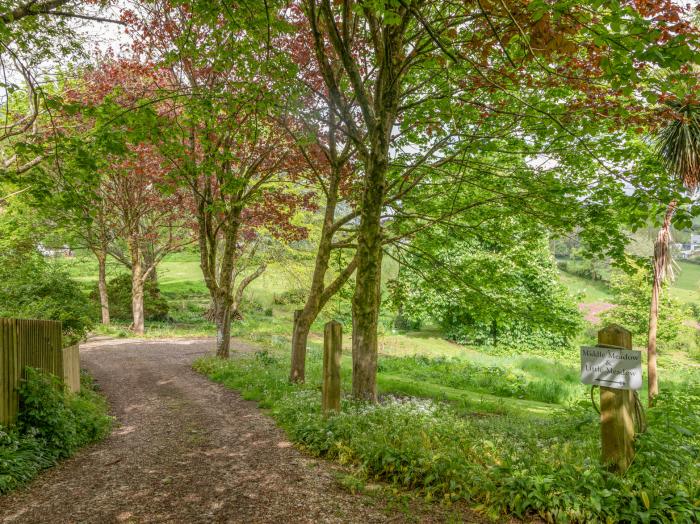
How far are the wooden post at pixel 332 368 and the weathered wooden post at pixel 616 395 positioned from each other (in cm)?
378

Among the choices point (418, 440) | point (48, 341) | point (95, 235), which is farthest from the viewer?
point (95, 235)

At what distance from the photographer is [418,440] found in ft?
17.5

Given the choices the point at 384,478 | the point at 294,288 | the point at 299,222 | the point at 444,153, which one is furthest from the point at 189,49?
the point at 294,288

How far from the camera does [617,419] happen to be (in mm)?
4223

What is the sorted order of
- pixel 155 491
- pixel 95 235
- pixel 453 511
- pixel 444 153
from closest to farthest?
pixel 453 511 → pixel 155 491 → pixel 444 153 → pixel 95 235

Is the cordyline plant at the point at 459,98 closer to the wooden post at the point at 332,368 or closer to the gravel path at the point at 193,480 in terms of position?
the wooden post at the point at 332,368

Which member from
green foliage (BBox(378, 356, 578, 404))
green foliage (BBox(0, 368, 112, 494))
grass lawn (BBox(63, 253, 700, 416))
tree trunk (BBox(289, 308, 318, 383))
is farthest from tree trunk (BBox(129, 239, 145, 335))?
green foliage (BBox(0, 368, 112, 494))

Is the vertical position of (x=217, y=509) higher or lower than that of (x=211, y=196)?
lower

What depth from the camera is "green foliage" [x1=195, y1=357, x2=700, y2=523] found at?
3.82 metres

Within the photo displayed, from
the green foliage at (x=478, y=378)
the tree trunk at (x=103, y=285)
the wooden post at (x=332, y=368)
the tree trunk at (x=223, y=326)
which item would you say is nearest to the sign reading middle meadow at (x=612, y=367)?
the wooden post at (x=332, y=368)

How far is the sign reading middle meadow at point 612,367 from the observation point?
13.4ft

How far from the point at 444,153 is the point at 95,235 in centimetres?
1992

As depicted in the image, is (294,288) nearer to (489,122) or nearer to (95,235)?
(95,235)

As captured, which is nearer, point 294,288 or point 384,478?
point 384,478
